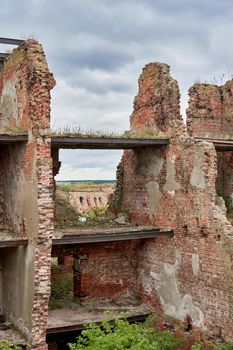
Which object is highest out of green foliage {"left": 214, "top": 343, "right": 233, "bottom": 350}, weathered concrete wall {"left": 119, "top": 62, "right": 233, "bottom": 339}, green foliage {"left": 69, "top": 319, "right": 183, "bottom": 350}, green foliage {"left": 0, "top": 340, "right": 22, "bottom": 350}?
weathered concrete wall {"left": 119, "top": 62, "right": 233, "bottom": 339}

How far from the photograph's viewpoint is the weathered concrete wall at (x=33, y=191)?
1192 centimetres

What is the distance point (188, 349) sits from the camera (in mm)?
13273

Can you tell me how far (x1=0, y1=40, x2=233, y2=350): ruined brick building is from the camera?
39.5 feet

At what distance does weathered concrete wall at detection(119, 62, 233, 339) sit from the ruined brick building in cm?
3

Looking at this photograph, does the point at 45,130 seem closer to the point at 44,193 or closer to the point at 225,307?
the point at 44,193

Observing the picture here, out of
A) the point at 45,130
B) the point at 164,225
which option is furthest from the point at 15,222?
the point at 164,225

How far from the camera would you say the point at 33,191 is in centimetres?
1205

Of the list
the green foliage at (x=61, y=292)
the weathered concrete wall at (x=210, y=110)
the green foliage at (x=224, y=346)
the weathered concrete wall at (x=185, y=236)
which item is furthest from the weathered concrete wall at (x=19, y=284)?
the weathered concrete wall at (x=210, y=110)

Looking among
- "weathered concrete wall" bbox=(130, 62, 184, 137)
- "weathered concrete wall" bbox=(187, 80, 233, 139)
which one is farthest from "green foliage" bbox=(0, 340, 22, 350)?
"weathered concrete wall" bbox=(187, 80, 233, 139)

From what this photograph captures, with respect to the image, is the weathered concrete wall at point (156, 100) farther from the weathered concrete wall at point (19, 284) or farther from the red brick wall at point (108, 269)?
the weathered concrete wall at point (19, 284)

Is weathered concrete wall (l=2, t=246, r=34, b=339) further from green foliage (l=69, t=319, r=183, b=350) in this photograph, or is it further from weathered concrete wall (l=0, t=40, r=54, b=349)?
green foliage (l=69, t=319, r=183, b=350)

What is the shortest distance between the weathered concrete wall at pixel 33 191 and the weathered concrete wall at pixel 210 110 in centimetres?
682

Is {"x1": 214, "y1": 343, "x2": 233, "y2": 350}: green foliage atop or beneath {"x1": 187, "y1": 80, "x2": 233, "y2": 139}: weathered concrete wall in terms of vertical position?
beneath

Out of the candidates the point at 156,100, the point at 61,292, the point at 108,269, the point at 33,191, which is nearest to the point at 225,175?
the point at 156,100
